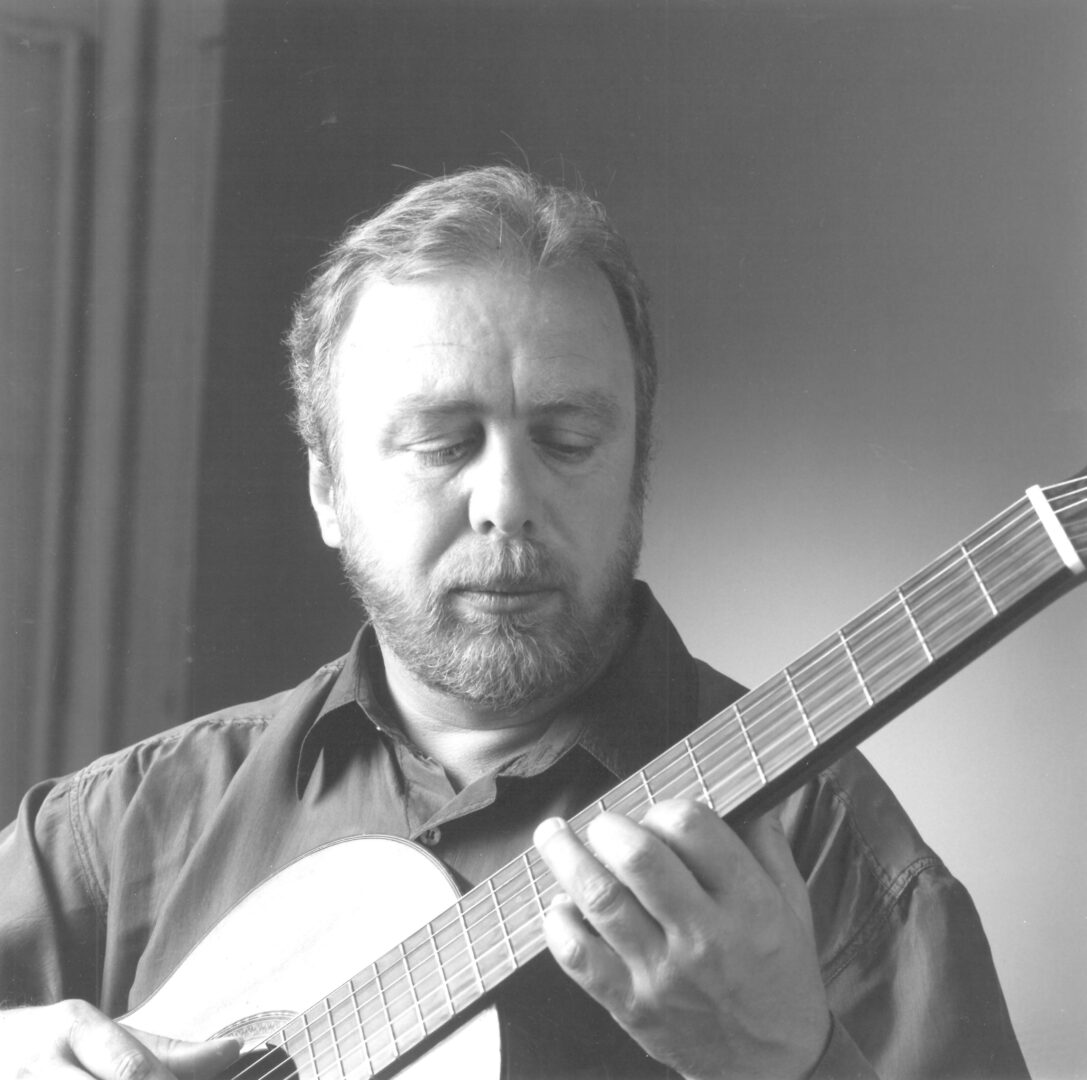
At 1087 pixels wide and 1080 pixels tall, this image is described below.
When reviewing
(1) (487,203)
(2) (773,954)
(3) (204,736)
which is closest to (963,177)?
(1) (487,203)

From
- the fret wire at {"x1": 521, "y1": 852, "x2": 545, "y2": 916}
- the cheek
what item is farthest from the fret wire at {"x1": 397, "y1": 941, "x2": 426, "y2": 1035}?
the cheek

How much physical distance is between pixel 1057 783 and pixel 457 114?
33.5 inches

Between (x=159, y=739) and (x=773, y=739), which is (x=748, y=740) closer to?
(x=773, y=739)

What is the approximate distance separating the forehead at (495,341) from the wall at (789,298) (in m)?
0.07

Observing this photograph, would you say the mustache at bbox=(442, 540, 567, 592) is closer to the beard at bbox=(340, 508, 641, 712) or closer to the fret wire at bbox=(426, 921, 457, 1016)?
the beard at bbox=(340, 508, 641, 712)

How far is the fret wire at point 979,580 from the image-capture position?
Result: 0.67m

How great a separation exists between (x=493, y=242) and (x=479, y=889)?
1.99 feet

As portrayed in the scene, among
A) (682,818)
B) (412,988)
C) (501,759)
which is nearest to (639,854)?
(682,818)

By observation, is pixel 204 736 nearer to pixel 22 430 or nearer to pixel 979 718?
pixel 22 430

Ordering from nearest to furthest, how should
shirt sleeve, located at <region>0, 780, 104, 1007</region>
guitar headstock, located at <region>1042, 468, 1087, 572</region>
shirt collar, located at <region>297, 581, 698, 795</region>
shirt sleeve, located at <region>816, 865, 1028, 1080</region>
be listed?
guitar headstock, located at <region>1042, 468, 1087, 572</region>
shirt sleeve, located at <region>816, 865, 1028, 1080</region>
shirt collar, located at <region>297, 581, 698, 795</region>
shirt sleeve, located at <region>0, 780, 104, 1007</region>

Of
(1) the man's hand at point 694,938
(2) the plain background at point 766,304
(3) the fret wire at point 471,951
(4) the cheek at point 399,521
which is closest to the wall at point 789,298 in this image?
(2) the plain background at point 766,304

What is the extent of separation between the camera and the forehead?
1019mm

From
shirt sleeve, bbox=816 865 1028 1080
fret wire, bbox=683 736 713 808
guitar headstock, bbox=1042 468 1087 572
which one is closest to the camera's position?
guitar headstock, bbox=1042 468 1087 572

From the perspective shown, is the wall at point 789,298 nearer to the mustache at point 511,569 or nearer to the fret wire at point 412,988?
the mustache at point 511,569
